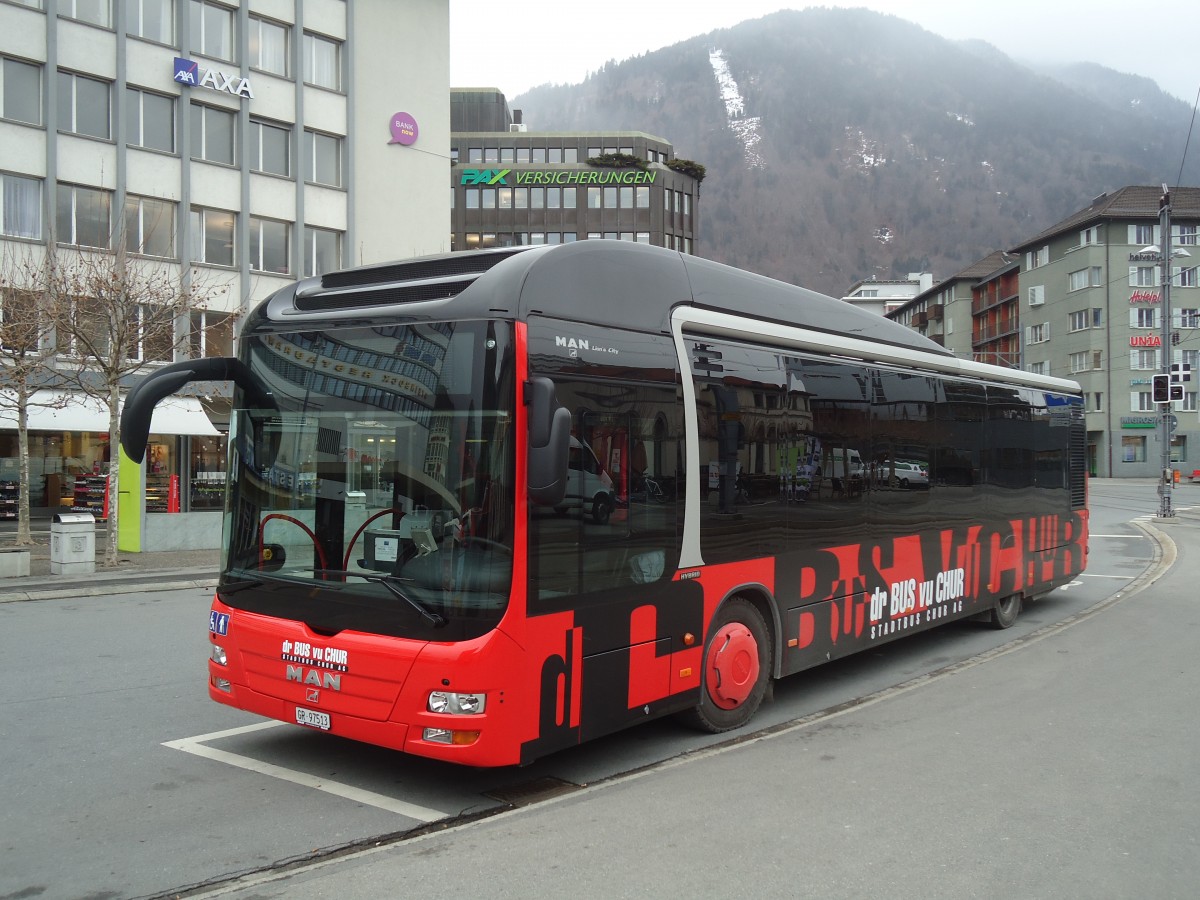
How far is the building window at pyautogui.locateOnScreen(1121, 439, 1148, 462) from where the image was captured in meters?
68.9


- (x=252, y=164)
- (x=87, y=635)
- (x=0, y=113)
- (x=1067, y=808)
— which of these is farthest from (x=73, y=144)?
(x=1067, y=808)

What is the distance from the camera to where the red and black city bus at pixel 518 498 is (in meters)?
5.01

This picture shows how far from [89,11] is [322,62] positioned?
7.78m

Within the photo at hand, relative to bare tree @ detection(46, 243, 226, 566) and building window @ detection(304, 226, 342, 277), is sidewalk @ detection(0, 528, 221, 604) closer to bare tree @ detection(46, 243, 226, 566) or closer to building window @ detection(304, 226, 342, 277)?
bare tree @ detection(46, 243, 226, 566)

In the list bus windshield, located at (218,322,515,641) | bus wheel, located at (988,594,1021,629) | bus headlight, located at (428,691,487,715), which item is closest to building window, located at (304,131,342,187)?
bus wheel, located at (988,594,1021,629)

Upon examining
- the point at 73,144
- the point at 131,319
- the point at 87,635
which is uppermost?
the point at 73,144

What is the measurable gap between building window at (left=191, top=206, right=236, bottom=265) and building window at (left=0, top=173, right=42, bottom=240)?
443 centimetres

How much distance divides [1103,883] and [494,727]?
2.84 meters

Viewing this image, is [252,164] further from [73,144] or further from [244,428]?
[244,428]

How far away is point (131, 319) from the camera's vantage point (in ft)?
66.1

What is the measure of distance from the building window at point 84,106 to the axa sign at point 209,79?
7.30 ft

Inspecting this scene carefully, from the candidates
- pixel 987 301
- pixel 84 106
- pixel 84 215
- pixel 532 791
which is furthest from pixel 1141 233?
pixel 532 791

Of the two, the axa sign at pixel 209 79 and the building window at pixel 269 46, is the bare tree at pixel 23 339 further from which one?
the building window at pixel 269 46

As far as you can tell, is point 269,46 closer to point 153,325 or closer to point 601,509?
point 153,325
